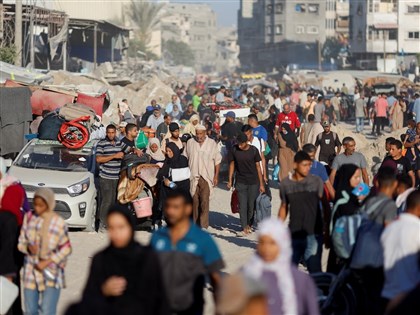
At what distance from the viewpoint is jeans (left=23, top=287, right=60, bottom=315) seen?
898cm

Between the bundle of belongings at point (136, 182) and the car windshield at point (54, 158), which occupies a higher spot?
the car windshield at point (54, 158)

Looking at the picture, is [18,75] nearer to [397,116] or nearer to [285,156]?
[285,156]

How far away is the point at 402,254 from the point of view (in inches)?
307

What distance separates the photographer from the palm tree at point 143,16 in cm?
10931

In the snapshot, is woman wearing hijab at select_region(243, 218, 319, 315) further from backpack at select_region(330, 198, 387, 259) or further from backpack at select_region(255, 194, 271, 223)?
backpack at select_region(255, 194, 271, 223)

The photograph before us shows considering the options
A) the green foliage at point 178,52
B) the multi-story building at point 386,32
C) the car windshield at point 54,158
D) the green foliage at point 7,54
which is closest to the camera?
the car windshield at point 54,158

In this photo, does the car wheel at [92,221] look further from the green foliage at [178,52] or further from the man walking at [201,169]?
the green foliage at [178,52]

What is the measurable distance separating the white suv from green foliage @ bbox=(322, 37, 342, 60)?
126141 mm

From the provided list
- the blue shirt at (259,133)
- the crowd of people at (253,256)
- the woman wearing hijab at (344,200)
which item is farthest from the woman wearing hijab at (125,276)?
the blue shirt at (259,133)

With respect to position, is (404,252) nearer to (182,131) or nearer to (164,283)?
(164,283)

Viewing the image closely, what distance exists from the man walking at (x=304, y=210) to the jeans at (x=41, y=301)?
2322mm

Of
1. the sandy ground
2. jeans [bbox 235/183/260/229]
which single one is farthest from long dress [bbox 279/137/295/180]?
jeans [bbox 235/183/260/229]

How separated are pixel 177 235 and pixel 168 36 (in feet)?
633

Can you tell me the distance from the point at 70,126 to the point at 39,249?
7.90m
